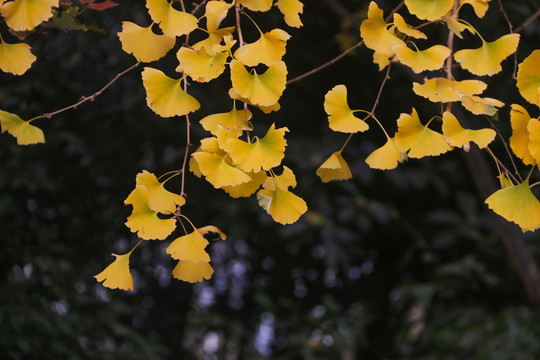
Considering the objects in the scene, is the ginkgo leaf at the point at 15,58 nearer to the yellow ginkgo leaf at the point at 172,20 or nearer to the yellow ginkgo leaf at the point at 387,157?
the yellow ginkgo leaf at the point at 172,20

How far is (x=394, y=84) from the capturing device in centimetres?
222

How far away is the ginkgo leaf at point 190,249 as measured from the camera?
58 cm

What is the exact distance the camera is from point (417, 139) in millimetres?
603

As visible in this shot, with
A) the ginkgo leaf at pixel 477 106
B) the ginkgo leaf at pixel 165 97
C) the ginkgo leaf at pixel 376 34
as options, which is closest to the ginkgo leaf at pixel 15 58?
the ginkgo leaf at pixel 165 97

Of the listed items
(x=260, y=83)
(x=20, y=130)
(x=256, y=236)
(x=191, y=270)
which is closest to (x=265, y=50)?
(x=260, y=83)

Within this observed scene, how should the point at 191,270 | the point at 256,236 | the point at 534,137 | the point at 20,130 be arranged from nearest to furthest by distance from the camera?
the point at 534,137 < the point at 191,270 < the point at 20,130 < the point at 256,236

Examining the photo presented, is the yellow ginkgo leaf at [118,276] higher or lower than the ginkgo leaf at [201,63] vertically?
lower

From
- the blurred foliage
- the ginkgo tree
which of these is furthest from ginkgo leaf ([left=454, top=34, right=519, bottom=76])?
the blurred foliage

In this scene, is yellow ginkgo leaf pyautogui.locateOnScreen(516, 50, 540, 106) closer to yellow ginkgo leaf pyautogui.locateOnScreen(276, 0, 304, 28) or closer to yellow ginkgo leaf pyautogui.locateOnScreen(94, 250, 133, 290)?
yellow ginkgo leaf pyautogui.locateOnScreen(276, 0, 304, 28)

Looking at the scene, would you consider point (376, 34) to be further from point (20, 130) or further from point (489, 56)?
point (20, 130)

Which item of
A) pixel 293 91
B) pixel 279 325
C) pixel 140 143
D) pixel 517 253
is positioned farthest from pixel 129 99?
pixel 517 253

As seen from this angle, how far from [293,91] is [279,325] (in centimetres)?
108

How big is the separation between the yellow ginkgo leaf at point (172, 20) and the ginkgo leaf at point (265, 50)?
7cm

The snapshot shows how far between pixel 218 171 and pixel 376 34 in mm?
231
